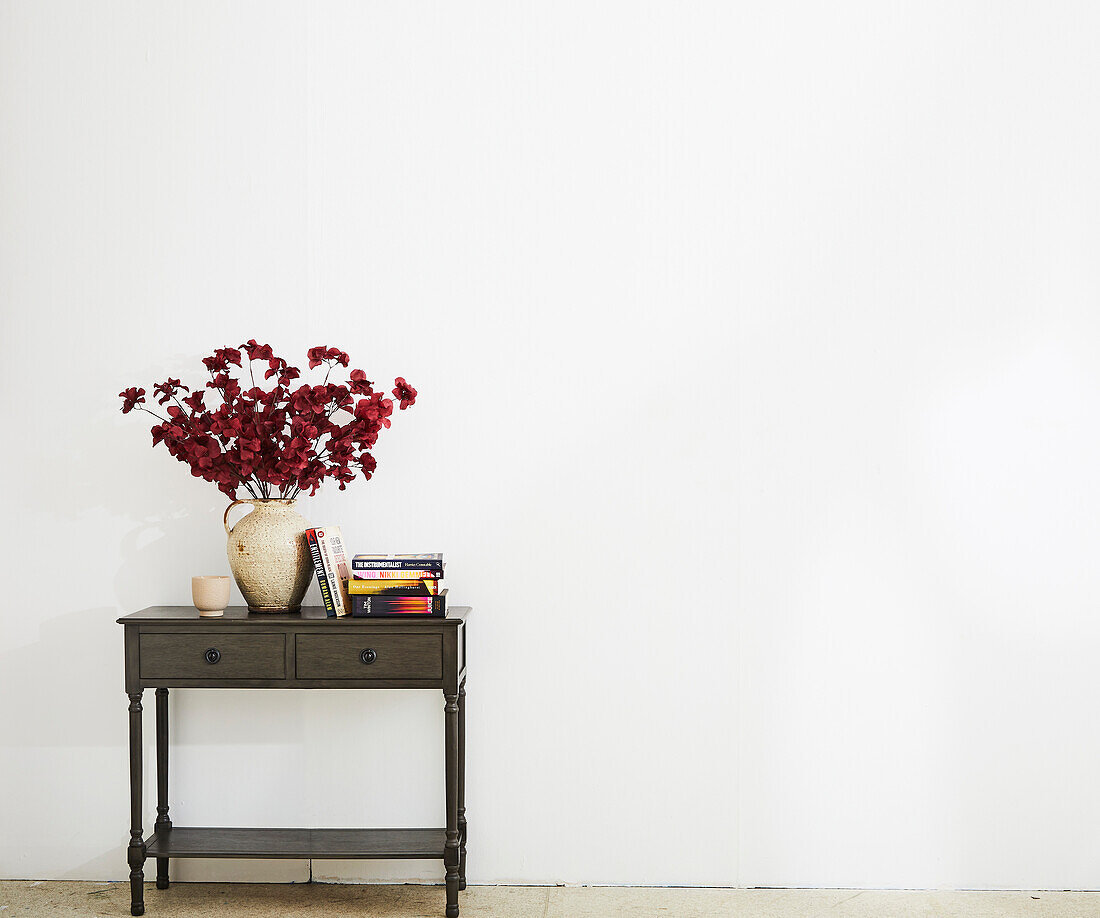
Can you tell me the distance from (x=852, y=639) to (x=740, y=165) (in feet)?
4.20

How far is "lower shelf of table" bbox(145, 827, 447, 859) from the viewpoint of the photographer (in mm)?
2375

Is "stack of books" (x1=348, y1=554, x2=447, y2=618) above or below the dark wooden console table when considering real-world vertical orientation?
above

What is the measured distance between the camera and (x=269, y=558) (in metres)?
2.38

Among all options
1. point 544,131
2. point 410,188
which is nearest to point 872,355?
point 544,131

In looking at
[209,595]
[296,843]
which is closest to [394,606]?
[209,595]

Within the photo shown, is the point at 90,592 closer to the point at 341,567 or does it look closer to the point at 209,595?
the point at 209,595

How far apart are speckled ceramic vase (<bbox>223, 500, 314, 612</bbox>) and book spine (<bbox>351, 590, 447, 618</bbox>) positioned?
181 mm

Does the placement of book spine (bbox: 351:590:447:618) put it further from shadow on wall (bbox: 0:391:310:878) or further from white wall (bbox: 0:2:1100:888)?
shadow on wall (bbox: 0:391:310:878)

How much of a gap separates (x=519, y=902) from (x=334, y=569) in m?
0.95

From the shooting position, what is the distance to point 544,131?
2654 mm

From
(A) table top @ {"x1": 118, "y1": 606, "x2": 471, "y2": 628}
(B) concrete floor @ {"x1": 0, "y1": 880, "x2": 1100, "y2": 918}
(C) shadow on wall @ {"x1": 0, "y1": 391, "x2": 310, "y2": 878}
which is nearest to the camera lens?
(A) table top @ {"x1": 118, "y1": 606, "x2": 471, "y2": 628}

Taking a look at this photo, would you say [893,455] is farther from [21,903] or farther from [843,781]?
[21,903]

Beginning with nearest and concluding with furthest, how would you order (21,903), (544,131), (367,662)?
(367,662) < (21,903) < (544,131)

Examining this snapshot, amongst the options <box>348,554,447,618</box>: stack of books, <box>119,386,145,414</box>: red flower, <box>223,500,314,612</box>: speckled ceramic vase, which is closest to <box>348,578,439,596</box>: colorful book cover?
<box>348,554,447,618</box>: stack of books
